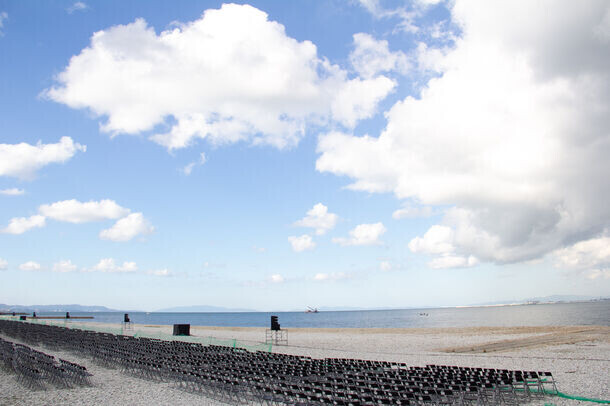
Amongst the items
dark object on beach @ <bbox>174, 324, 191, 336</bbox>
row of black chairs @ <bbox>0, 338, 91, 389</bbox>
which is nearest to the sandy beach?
row of black chairs @ <bbox>0, 338, 91, 389</bbox>

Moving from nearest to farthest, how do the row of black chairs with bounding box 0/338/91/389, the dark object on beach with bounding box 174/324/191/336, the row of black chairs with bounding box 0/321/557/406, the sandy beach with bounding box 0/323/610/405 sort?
the row of black chairs with bounding box 0/321/557/406 → the sandy beach with bounding box 0/323/610/405 → the row of black chairs with bounding box 0/338/91/389 → the dark object on beach with bounding box 174/324/191/336

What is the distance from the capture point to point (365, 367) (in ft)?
46.4

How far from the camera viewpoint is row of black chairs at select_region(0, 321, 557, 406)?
9.61 m

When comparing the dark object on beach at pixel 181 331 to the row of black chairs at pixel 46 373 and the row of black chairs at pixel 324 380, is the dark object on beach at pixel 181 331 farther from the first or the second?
the row of black chairs at pixel 46 373

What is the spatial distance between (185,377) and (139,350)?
6.66m

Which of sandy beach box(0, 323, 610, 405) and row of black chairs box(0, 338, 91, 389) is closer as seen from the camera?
sandy beach box(0, 323, 610, 405)

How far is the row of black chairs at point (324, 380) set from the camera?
378 inches

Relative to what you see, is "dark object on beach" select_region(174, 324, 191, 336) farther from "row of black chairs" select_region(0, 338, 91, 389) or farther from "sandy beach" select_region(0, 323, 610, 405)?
"row of black chairs" select_region(0, 338, 91, 389)

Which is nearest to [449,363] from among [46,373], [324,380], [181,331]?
[324,380]

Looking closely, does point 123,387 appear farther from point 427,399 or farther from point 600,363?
point 600,363

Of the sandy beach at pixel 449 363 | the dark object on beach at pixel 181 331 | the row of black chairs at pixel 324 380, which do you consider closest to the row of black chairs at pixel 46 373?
the sandy beach at pixel 449 363

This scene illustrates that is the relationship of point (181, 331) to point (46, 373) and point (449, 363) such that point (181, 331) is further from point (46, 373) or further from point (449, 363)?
point (449, 363)

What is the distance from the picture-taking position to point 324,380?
12109 mm

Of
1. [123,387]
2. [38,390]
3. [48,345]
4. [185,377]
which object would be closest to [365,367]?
[185,377]
